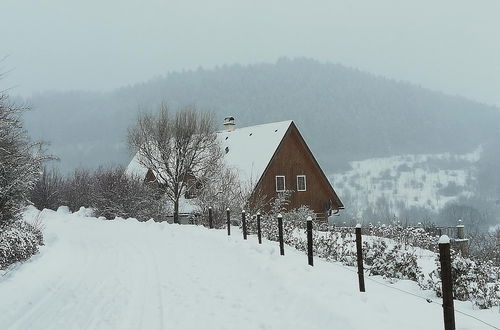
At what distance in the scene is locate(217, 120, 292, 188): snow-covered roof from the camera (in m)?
37.2

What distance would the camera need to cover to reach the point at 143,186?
3631 centimetres

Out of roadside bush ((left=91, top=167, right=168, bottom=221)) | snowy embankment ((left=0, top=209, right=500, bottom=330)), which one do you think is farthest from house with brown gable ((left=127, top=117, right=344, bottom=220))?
snowy embankment ((left=0, top=209, right=500, bottom=330))

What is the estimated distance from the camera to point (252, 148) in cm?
4038

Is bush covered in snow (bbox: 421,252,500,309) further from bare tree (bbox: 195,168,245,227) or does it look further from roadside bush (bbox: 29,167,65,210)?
roadside bush (bbox: 29,167,65,210)

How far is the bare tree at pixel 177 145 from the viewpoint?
36.6 metres

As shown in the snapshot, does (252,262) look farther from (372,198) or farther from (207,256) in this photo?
(372,198)

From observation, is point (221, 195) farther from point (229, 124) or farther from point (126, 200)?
point (229, 124)

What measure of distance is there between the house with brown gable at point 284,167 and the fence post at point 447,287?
97.7 feet

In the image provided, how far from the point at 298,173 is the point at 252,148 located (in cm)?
428

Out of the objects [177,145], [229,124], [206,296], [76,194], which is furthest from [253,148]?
[206,296]

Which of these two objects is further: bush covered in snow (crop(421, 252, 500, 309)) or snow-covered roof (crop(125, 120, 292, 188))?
snow-covered roof (crop(125, 120, 292, 188))

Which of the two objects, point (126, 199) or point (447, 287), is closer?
point (447, 287)

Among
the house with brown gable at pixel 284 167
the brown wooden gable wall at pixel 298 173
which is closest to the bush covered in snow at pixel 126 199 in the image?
the house with brown gable at pixel 284 167

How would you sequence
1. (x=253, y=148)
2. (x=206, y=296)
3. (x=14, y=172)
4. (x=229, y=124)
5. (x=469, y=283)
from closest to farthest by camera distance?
(x=469, y=283), (x=206, y=296), (x=14, y=172), (x=253, y=148), (x=229, y=124)
